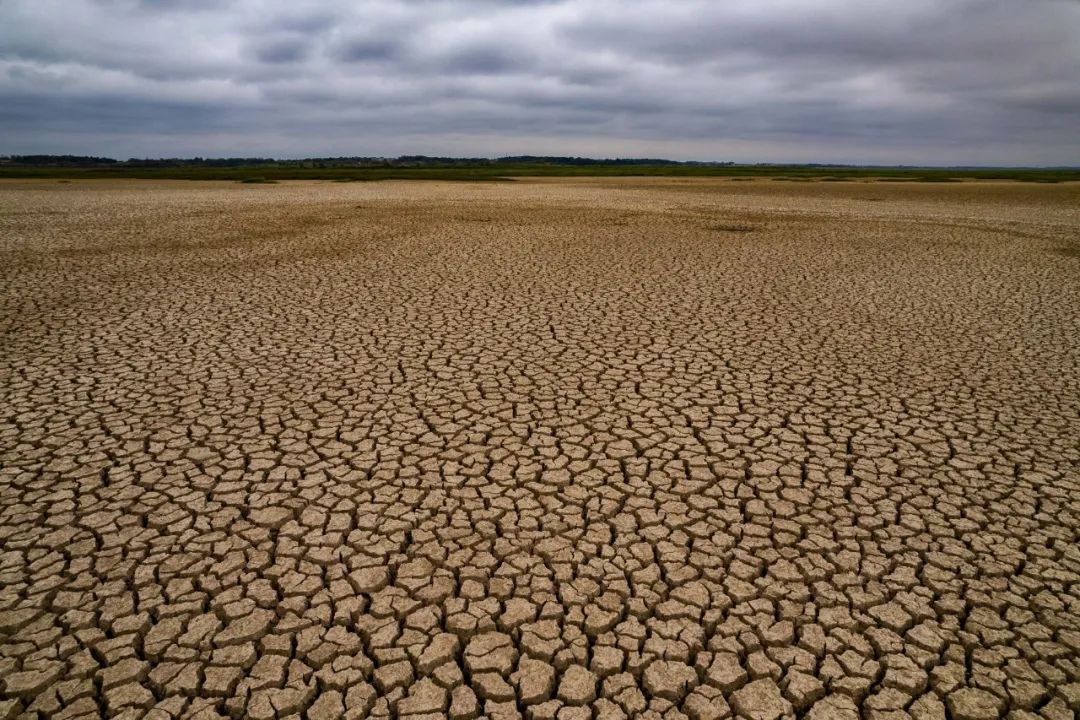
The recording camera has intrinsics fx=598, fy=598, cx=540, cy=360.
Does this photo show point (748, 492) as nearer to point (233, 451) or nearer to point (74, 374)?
point (233, 451)

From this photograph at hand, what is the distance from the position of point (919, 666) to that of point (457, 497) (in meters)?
2.45

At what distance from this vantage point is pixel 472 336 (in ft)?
22.6

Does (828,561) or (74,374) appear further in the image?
(74,374)

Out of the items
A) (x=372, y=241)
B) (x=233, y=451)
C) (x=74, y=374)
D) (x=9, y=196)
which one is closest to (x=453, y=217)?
(x=372, y=241)

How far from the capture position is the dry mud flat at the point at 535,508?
245 centimetres

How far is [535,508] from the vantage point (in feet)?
11.8

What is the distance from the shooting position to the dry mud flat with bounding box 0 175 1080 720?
2445 mm

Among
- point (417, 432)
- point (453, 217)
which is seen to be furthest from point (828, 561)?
point (453, 217)

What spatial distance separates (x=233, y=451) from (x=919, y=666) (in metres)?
4.19

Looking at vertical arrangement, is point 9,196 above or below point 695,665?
above

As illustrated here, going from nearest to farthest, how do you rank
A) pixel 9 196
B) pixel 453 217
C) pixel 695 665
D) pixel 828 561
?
Result: pixel 695 665 → pixel 828 561 → pixel 453 217 → pixel 9 196

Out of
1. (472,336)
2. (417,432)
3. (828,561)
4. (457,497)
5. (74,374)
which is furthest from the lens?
(472,336)

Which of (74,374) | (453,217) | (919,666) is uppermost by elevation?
(453,217)

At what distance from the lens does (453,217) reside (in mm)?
19516
